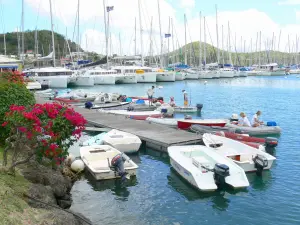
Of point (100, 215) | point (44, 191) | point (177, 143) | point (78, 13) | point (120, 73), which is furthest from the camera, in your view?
point (120, 73)

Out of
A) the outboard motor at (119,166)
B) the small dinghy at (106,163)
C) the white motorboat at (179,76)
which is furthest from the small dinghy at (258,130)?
the white motorboat at (179,76)

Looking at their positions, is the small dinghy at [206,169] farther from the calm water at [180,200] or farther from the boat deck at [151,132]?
the boat deck at [151,132]

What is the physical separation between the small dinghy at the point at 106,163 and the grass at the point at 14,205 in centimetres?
448

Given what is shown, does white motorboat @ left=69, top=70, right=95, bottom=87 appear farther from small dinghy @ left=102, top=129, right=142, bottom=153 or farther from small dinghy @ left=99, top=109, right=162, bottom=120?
small dinghy @ left=102, top=129, right=142, bottom=153

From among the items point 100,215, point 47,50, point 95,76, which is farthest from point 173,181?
point 47,50

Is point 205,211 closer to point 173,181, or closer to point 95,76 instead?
point 173,181

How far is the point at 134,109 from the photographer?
31.3 m

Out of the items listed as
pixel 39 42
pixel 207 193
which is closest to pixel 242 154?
pixel 207 193

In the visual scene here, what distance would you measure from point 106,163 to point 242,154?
6047mm

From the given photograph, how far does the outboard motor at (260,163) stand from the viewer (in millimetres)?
14811

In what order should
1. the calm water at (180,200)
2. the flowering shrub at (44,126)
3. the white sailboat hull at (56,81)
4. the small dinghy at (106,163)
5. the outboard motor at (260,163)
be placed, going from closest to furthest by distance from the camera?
the flowering shrub at (44,126)
the calm water at (180,200)
the small dinghy at (106,163)
the outboard motor at (260,163)
the white sailboat hull at (56,81)

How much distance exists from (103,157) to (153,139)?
388 centimetres

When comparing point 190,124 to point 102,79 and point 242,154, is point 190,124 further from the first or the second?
point 102,79

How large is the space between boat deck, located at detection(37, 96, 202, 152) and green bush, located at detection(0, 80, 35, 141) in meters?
7.23
